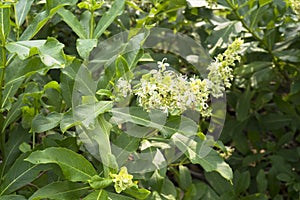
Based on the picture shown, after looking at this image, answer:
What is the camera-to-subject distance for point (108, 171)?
1318 mm

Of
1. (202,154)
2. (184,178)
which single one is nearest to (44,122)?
(202,154)

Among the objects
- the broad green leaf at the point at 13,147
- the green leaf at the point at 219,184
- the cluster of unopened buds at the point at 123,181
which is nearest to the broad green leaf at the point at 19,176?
the broad green leaf at the point at 13,147

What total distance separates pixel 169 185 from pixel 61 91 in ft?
1.83

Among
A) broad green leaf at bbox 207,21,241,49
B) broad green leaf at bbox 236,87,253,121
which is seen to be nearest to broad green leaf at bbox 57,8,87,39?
broad green leaf at bbox 207,21,241,49

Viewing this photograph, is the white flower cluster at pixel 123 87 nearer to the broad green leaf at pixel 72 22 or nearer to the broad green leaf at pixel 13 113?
the broad green leaf at pixel 72 22

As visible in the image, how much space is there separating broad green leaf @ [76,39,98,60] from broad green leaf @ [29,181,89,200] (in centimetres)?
35

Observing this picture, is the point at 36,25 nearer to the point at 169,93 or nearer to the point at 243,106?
the point at 169,93

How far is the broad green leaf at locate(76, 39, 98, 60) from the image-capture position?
1356 millimetres

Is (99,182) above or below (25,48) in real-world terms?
below

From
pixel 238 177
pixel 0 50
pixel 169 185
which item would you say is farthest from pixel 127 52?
pixel 238 177

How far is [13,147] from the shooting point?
5.57ft

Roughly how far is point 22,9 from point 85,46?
31 cm

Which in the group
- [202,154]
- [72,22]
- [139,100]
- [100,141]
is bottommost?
[202,154]

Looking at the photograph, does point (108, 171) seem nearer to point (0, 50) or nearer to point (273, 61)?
point (0, 50)
